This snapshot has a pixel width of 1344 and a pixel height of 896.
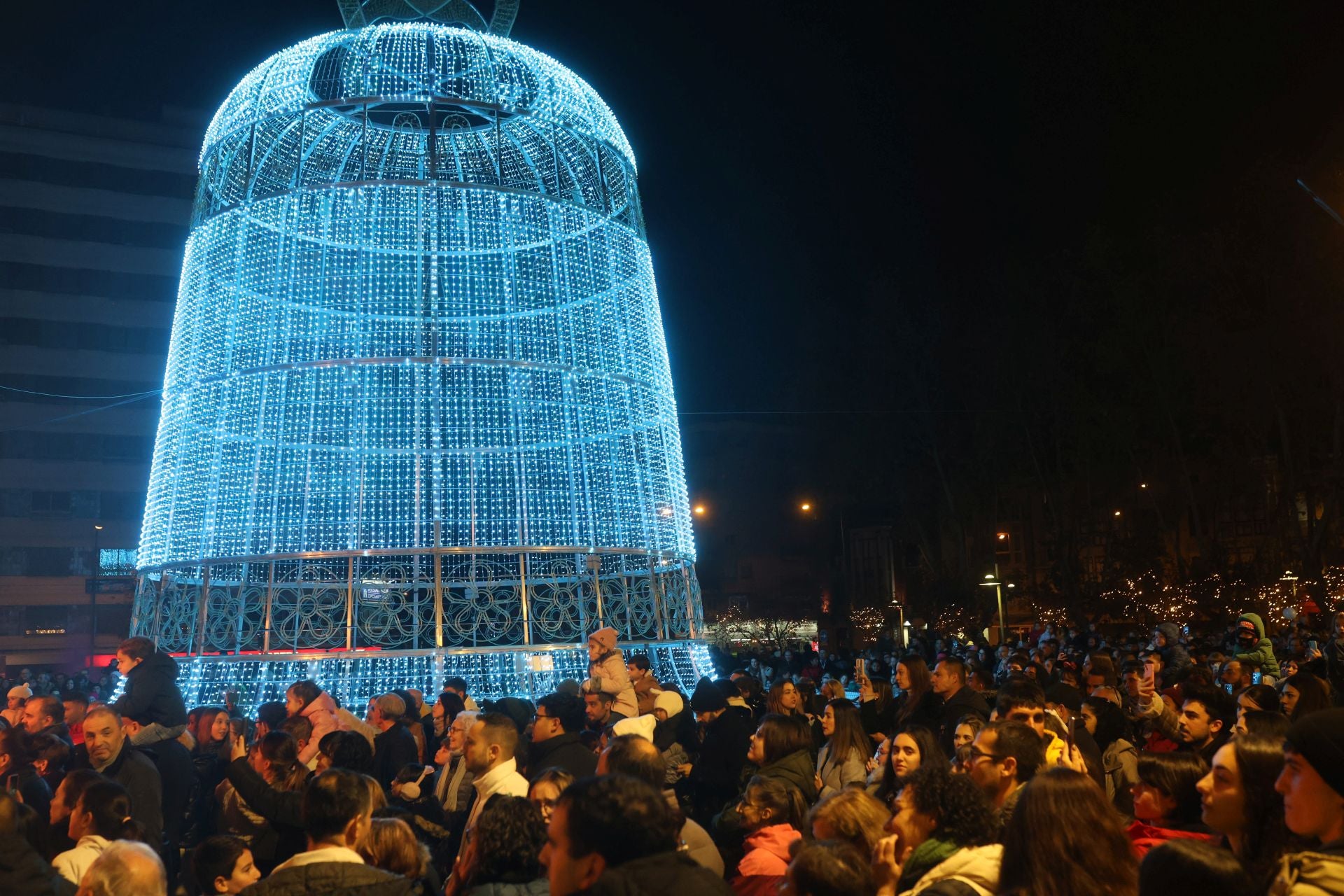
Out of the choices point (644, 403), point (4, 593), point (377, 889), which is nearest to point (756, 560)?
point (4, 593)

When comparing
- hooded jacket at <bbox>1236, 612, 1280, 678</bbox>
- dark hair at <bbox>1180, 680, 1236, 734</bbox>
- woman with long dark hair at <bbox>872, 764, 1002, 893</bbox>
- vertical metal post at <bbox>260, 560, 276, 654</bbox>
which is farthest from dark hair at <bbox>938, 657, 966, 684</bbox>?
vertical metal post at <bbox>260, 560, 276, 654</bbox>

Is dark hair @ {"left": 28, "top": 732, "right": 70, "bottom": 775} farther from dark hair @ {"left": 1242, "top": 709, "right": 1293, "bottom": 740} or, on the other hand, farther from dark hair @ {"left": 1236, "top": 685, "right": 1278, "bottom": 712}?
dark hair @ {"left": 1236, "top": 685, "right": 1278, "bottom": 712}

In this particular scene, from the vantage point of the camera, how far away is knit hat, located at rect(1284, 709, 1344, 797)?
2875mm

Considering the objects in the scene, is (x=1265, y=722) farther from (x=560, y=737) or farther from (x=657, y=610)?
(x=657, y=610)

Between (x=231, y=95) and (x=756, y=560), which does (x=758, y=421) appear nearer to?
(x=756, y=560)

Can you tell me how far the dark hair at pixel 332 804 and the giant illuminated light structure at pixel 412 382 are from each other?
780 centimetres

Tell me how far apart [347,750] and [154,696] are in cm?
241

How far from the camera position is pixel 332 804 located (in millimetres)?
4074

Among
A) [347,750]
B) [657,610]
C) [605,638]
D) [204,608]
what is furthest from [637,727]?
[204,608]

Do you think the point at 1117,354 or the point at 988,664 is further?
the point at 1117,354

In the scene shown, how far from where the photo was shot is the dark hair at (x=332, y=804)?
160 inches

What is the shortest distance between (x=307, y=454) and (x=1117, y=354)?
21.2 meters

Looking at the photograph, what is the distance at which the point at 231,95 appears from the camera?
14.0 m

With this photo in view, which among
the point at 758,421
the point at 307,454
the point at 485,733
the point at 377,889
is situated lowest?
the point at 377,889
